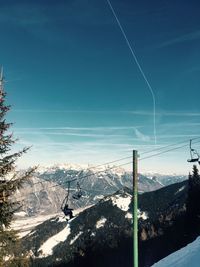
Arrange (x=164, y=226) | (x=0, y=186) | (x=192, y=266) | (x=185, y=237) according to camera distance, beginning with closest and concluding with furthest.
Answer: (x=192, y=266) → (x=0, y=186) → (x=185, y=237) → (x=164, y=226)

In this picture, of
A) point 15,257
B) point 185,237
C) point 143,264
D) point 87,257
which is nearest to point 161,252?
point 143,264

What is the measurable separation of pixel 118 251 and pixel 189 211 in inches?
2052

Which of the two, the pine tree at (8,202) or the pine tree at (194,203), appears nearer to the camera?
the pine tree at (8,202)

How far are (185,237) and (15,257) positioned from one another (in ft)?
255

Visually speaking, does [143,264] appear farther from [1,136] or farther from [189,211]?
[1,136]

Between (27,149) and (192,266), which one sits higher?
(27,149)

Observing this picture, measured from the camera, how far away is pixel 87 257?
88.4 metres

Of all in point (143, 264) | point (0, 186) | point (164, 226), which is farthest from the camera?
point (164, 226)

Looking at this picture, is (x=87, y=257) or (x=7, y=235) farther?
(x=87, y=257)

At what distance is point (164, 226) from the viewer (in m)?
134

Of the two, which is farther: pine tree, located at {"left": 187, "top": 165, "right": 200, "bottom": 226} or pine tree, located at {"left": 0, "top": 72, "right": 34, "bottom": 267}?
pine tree, located at {"left": 187, "top": 165, "right": 200, "bottom": 226}

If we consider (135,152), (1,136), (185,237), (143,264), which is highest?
(1,136)

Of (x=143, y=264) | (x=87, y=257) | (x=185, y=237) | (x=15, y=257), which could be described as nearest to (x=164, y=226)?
(x=143, y=264)

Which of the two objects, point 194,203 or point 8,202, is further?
point 194,203
